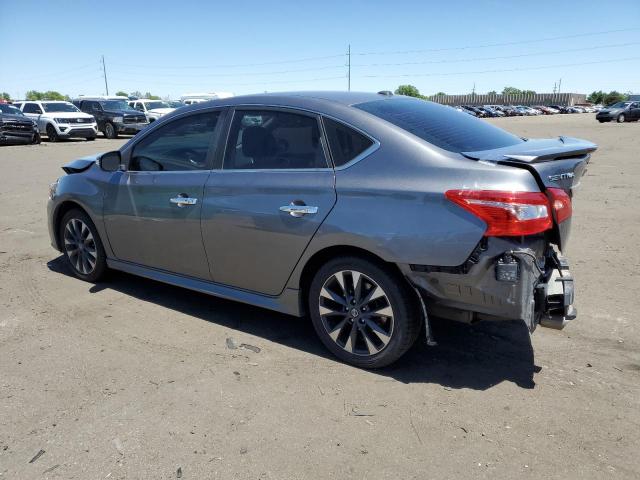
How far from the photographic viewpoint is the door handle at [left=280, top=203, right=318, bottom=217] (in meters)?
3.46

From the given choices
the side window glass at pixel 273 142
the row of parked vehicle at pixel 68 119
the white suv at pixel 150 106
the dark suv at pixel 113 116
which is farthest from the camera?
the white suv at pixel 150 106

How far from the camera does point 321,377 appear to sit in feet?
11.4

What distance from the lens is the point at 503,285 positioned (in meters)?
2.97

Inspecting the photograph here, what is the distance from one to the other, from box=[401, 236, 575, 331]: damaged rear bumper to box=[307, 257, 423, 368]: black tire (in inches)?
5.0

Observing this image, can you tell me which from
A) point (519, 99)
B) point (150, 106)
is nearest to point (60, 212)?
point (150, 106)

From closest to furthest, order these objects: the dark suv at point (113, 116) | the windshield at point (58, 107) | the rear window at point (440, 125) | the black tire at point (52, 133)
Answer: the rear window at point (440, 125), the black tire at point (52, 133), the windshield at point (58, 107), the dark suv at point (113, 116)

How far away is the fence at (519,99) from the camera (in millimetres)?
134125

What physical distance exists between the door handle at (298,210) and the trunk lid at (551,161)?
39.6 inches

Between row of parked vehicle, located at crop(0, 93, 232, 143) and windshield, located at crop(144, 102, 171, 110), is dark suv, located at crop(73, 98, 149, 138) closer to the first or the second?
row of parked vehicle, located at crop(0, 93, 232, 143)

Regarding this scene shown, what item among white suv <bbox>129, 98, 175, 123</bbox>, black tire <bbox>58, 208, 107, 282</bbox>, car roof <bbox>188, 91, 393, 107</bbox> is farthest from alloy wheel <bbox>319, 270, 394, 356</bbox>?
white suv <bbox>129, 98, 175, 123</bbox>

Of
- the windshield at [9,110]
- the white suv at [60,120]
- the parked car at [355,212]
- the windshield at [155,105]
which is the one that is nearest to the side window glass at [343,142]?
the parked car at [355,212]

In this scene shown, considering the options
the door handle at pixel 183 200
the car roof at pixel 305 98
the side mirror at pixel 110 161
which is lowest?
the door handle at pixel 183 200

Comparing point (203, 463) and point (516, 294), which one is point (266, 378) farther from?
point (516, 294)

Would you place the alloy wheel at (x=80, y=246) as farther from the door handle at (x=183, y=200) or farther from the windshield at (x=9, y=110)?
the windshield at (x=9, y=110)
